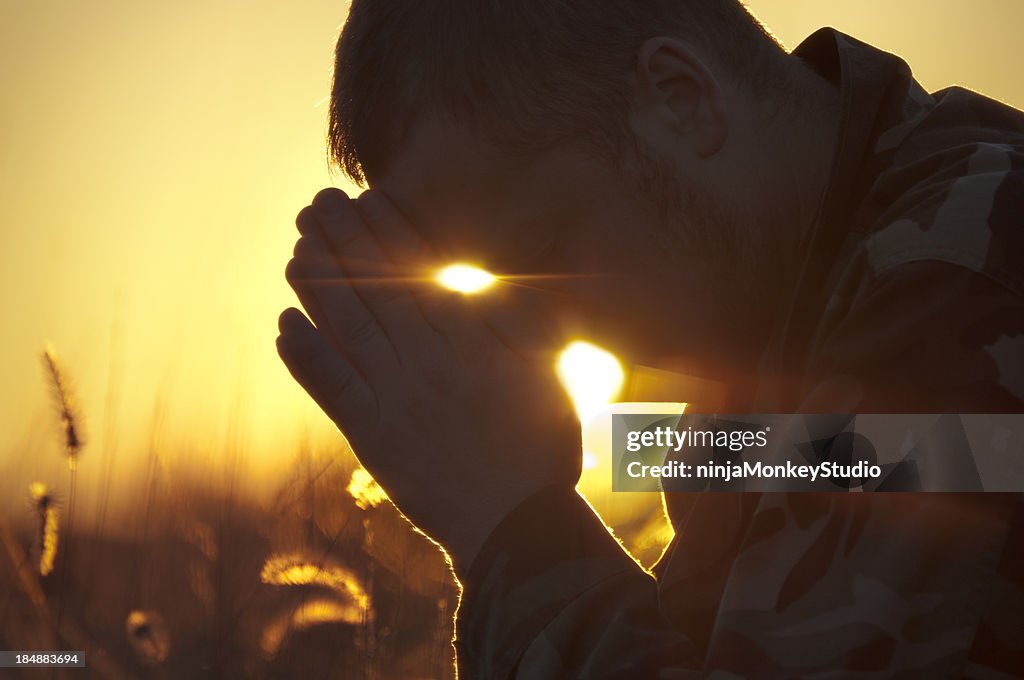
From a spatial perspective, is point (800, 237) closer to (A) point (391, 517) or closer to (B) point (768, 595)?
(B) point (768, 595)

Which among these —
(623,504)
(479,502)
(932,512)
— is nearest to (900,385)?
(932,512)

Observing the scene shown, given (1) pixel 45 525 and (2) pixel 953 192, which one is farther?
(1) pixel 45 525

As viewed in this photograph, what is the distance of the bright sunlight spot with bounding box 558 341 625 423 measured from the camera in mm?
1608

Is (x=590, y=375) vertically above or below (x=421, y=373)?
above

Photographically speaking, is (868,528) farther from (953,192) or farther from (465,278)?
(465,278)

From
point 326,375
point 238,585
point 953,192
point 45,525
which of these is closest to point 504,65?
point 326,375

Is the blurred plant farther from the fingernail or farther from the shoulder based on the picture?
the shoulder

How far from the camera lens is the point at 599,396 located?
1877 millimetres

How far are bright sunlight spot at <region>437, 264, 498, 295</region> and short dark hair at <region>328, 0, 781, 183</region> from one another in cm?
24

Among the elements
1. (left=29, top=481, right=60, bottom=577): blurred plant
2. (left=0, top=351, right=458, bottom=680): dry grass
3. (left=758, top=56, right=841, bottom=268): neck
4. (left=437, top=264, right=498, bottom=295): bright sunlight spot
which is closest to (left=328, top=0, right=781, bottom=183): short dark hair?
(left=758, top=56, right=841, bottom=268): neck

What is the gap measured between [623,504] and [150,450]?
4.62 ft

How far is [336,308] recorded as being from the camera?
Result: 1.62 metres

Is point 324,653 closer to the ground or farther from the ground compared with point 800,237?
closer to the ground

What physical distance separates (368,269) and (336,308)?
0.09m
